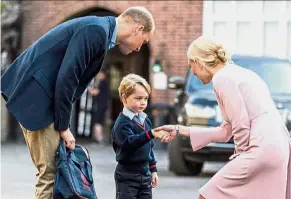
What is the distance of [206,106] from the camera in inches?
485

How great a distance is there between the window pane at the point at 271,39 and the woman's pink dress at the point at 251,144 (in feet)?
51.6

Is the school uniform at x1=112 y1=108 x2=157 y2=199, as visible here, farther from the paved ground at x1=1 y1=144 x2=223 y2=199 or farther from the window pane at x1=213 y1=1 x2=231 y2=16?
the window pane at x1=213 y1=1 x2=231 y2=16

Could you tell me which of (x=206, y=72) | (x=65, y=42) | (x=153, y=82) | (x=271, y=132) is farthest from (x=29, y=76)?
(x=153, y=82)

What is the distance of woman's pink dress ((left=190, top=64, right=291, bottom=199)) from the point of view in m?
5.11

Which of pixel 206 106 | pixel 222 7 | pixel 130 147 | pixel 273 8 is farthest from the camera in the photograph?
pixel 222 7

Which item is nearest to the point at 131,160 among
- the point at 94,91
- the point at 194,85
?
the point at 194,85

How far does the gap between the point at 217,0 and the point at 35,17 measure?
445 cm

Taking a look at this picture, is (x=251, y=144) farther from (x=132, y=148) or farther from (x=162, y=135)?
(x=132, y=148)

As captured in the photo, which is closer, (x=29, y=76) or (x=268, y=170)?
(x=268, y=170)

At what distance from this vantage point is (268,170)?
513cm

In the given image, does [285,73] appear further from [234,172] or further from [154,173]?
[234,172]

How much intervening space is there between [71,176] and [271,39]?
51.4 feet

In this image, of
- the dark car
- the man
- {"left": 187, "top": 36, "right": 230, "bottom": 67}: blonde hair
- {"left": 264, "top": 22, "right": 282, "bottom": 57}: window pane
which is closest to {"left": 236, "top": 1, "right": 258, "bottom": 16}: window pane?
{"left": 264, "top": 22, "right": 282, "bottom": 57}: window pane

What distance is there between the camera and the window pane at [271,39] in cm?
2073
